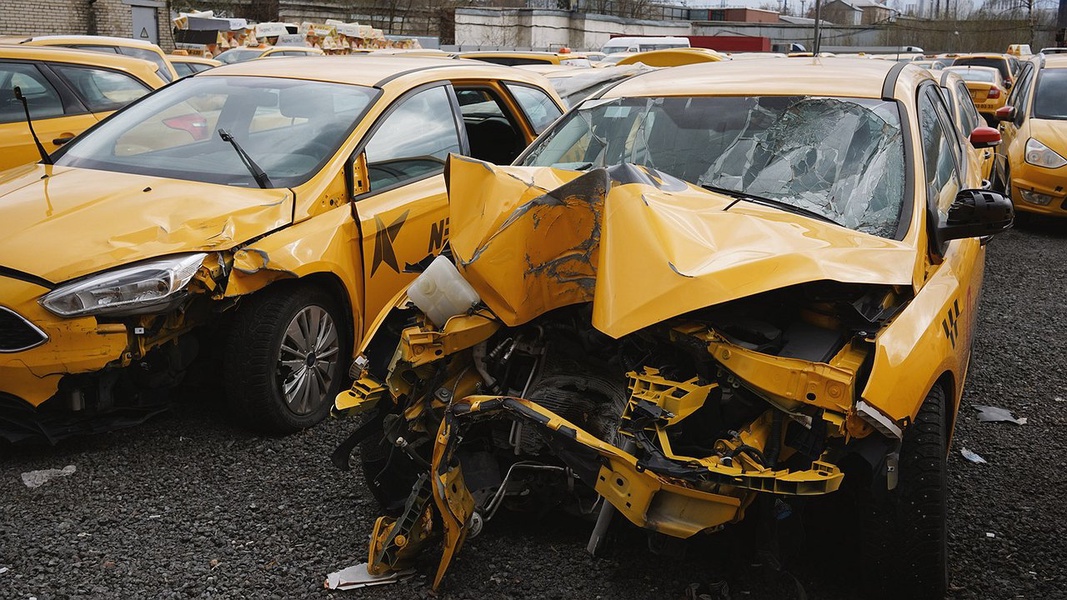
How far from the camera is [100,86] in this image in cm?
727

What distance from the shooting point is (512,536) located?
339 centimetres

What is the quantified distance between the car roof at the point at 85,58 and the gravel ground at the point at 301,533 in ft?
13.7

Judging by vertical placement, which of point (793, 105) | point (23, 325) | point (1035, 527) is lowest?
point (1035, 527)

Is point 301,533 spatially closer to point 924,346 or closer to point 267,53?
point 924,346

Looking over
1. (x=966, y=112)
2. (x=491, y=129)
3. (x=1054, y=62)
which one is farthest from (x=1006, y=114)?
Answer: (x=491, y=129)

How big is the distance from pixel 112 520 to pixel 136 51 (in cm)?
844

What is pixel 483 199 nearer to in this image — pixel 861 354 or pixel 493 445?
pixel 493 445

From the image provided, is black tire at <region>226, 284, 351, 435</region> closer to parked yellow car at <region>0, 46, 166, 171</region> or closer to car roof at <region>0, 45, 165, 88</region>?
parked yellow car at <region>0, 46, 166, 171</region>

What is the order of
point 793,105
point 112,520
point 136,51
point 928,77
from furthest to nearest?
point 136,51 < point 928,77 < point 793,105 < point 112,520

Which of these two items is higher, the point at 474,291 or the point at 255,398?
the point at 474,291

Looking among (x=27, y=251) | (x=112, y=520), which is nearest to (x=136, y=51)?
(x=27, y=251)

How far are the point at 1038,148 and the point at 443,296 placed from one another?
8.22m

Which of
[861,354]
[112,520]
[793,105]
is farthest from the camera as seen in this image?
[793,105]

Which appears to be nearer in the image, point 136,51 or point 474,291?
point 474,291
